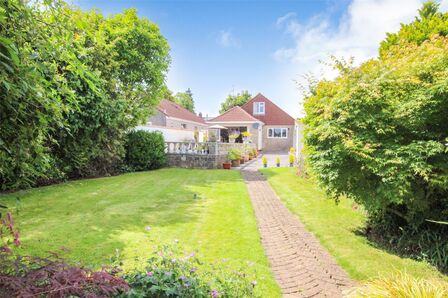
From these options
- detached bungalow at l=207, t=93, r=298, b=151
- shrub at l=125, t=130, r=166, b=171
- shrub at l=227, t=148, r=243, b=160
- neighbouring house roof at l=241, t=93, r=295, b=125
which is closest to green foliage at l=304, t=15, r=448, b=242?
shrub at l=125, t=130, r=166, b=171

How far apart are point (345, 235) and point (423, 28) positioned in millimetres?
7607

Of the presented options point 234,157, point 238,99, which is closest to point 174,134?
point 234,157

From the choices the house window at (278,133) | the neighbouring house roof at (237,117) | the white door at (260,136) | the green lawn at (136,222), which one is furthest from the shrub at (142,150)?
the house window at (278,133)

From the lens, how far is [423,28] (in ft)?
27.8

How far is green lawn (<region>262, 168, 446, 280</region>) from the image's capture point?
13.9ft

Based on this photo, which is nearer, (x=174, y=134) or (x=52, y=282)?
(x=52, y=282)

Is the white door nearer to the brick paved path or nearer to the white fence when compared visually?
the white fence

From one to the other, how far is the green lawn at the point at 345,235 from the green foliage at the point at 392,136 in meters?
0.89

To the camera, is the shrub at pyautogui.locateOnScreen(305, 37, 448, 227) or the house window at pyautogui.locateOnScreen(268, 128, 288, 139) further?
the house window at pyautogui.locateOnScreen(268, 128, 288, 139)

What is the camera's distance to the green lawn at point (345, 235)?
13.9 ft

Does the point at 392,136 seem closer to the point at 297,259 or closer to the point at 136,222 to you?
the point at 297,259

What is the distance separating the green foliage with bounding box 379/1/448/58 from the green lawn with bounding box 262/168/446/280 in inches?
206

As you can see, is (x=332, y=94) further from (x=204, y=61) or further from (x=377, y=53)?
(x=204, y=61)

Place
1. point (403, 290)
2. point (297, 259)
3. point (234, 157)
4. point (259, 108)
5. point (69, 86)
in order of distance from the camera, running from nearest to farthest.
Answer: point (403, 290) → point (297, 259) → point (69, 86) → point (234, 157) → point (259, 108)
